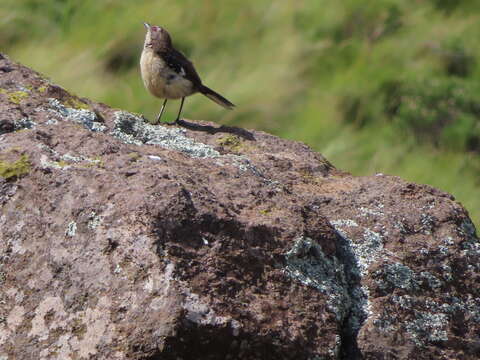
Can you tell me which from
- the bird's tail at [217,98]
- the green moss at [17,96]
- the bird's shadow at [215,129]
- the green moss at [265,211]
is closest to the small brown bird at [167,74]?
the bird's tail at [217,98]

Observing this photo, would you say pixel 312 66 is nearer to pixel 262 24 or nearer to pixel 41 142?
pixel 262 24

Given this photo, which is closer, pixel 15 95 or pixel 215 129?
pixel 15 95

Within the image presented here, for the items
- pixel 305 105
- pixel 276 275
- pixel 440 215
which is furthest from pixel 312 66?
pixel 276 275

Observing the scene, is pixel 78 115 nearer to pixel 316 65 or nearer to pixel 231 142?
pixel 231 142

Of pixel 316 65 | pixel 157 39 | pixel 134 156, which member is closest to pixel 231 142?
pixel 134 156

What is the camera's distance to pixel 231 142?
5.02 meters

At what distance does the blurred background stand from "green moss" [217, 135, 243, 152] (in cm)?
415

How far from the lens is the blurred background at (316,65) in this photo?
368 inches

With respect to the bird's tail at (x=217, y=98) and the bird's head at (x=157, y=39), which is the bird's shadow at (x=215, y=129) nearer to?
the bird's tail at (x=217, y=98)

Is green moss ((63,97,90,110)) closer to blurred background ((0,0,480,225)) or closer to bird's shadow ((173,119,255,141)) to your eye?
bird's shadow ((173,119,255,141))

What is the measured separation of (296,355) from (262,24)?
311 inches

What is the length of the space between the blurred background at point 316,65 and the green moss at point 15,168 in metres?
5.62

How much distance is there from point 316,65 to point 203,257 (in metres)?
7.06

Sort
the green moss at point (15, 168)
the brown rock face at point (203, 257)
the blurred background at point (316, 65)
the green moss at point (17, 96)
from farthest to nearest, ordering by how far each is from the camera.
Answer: the blurred background at point (316, 65), the green moss at point (17, 96), the green moss at point (15, 168), the brown rock face at point (203, 257)
